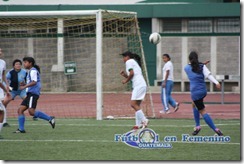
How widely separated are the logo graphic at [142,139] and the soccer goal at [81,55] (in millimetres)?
5166

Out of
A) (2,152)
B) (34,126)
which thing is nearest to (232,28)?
(34,126)

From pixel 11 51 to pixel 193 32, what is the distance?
886 centimetres

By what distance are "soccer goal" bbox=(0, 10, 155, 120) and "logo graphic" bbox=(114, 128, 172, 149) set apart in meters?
5.17

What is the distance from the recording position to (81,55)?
32469 millimetres

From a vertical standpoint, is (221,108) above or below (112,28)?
below

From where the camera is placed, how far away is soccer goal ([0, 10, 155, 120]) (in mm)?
20031

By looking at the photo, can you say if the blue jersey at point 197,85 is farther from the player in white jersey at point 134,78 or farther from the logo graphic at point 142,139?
the player in white jersey at point 134,78

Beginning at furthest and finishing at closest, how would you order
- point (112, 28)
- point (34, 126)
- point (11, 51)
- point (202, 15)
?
point (202, 15)
point (11, 51)
point (112, 28)
point (34, 126)

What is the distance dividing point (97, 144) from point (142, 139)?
835 millimetres

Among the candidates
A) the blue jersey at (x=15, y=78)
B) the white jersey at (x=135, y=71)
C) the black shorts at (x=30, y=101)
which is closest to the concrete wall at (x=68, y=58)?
the blue jersey at (x=15, y=78)

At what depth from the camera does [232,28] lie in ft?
113

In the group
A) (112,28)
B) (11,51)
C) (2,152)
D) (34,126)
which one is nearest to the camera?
(2,152)

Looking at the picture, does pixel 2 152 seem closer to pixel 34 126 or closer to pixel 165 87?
pixel 34 126

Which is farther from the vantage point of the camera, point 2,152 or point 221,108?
point 221,108
